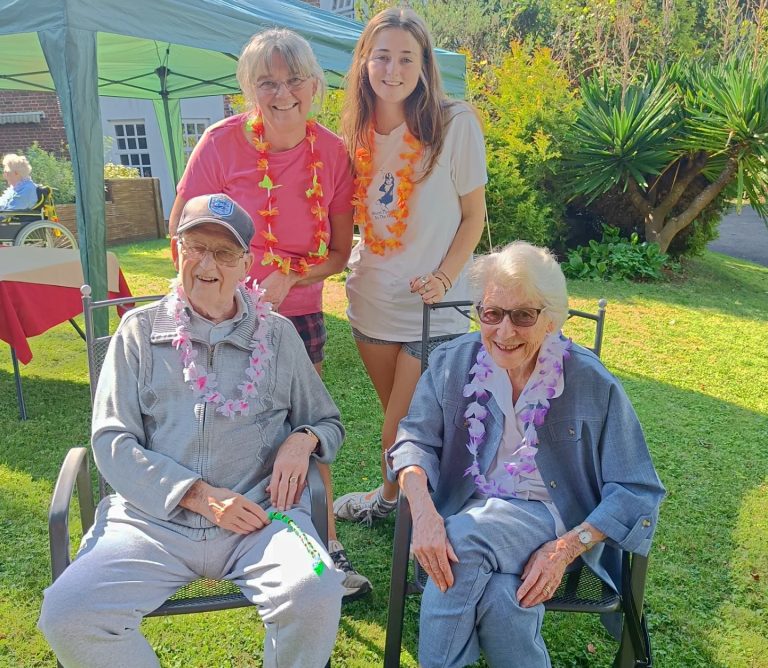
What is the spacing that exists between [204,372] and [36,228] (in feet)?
23.9

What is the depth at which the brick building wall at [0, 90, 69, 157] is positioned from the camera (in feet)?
46.2

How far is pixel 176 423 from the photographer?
1.95 metres

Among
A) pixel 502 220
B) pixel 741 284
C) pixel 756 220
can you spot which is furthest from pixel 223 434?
pixel 756 220

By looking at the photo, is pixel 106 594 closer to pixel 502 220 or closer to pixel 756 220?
pixel 502 220

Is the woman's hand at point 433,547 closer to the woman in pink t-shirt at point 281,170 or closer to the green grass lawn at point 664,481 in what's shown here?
the woman in pink t-shirt at point 281,170

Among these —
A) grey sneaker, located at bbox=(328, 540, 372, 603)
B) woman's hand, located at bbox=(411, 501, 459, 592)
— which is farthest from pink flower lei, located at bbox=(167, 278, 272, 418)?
grey sneaker, located at bbox=(328, 540, 372, 603)

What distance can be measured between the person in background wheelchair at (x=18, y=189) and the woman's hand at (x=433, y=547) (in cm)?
852

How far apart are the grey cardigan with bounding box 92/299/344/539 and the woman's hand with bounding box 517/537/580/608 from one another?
0.71 metres

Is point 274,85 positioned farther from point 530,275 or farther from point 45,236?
point 45,236

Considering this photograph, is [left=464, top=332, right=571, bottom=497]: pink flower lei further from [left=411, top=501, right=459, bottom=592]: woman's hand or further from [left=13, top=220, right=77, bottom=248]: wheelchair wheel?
[left=13, top=220, right=77, bottom=248]: wheelchair wheel

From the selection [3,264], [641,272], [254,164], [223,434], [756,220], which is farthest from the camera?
[756,220]

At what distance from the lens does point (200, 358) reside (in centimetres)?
199

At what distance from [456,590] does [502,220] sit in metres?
7.05

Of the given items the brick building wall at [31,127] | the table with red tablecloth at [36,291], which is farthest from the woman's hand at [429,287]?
the brick building wall at [31,127]
